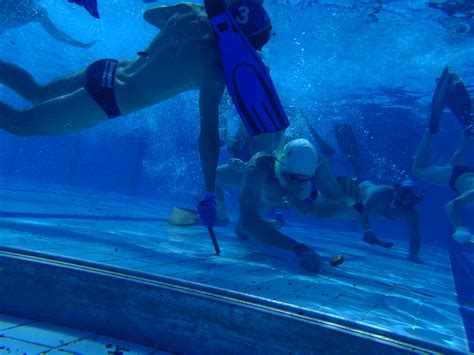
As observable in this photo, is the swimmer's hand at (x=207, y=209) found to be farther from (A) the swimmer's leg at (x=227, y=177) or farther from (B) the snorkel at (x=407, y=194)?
(B) the snorkel at (x=407, y=194)

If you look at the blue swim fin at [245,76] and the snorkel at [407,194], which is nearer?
the blue swim fin at [245,76]

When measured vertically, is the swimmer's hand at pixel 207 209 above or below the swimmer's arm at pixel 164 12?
below

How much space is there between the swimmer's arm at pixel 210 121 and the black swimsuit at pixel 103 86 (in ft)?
3.01

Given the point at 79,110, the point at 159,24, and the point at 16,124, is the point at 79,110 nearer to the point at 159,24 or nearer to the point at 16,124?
the point at 16,124

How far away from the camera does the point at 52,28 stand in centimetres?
1030

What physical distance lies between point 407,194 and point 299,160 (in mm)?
4725

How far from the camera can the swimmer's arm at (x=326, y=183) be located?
5.52m

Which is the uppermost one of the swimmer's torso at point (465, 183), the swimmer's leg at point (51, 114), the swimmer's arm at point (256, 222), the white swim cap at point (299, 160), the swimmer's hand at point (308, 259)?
the swimmer's leg at point (51, 114)

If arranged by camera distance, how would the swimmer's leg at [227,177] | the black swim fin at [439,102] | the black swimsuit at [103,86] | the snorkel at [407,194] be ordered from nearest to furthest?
the black swimsuit at [103,86]
the swimmer's leg at [227,177]
the snorkel at [407,194]
the black swim fin at [439,102]

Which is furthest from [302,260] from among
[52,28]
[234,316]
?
[52,28]

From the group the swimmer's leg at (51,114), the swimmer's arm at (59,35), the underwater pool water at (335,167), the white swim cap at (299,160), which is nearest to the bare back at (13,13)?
the underwater pool water at (335,167)

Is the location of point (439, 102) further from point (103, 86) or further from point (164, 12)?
point (103, 86)

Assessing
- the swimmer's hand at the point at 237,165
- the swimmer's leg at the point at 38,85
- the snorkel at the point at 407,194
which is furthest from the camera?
the snorkel at the point at 407,194

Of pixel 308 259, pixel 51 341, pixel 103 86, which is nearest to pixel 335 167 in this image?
pixel 308 259
